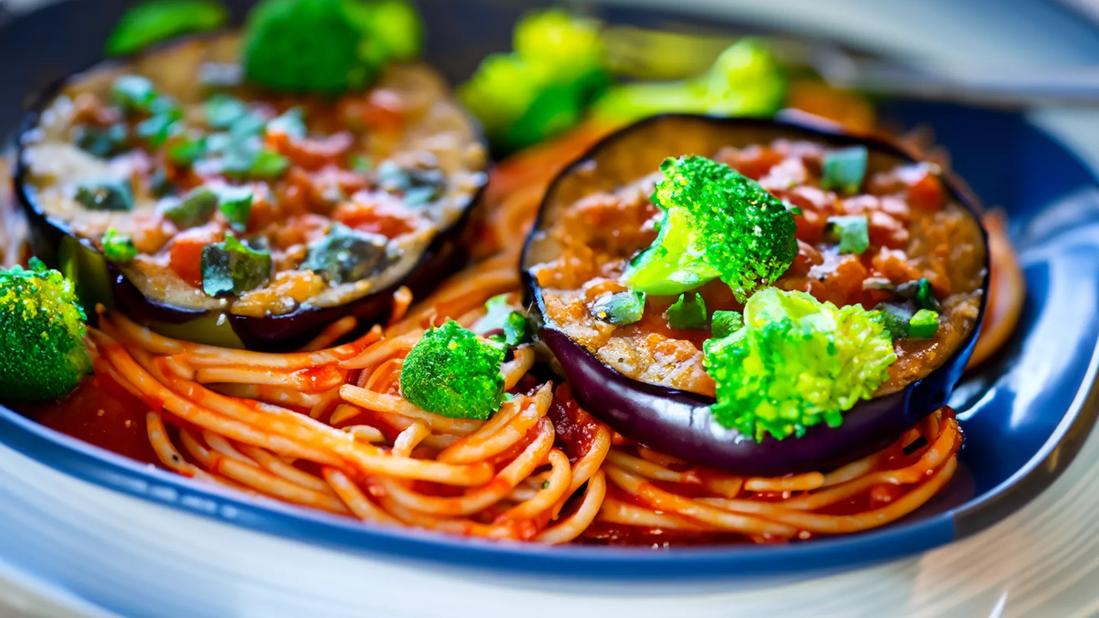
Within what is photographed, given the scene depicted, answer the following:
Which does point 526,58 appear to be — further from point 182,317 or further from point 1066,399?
point 1066,399

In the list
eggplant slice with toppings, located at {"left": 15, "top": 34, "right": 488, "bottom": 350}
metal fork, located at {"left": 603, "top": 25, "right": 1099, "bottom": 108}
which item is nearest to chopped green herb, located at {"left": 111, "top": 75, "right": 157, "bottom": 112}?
eggplant slice with toppings, located at {"left": 15, "top": 34, "right": 488, "bottom": 350}

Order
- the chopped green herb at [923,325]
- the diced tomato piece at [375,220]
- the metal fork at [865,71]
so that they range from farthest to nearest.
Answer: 1. the metal fork at [865,71]
2. the diced tomato piece at [375,220]
3. the chopped green herb at [923,325]

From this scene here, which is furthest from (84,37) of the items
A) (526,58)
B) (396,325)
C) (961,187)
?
(961,187)

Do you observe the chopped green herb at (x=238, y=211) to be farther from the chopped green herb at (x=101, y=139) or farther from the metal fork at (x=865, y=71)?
the metal fork at (x=865, y=71)

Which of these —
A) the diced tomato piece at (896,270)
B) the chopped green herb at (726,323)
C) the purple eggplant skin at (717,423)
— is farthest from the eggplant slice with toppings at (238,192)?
the diced tomato piece at (896,270)

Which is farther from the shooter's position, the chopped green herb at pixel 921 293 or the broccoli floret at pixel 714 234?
the chopped green herb at pixel 921 293

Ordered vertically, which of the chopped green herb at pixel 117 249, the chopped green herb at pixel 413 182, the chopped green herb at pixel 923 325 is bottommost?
the chopped green herb at pixel 117 249

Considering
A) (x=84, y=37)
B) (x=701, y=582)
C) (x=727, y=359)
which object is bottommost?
(x=84, y=37)
